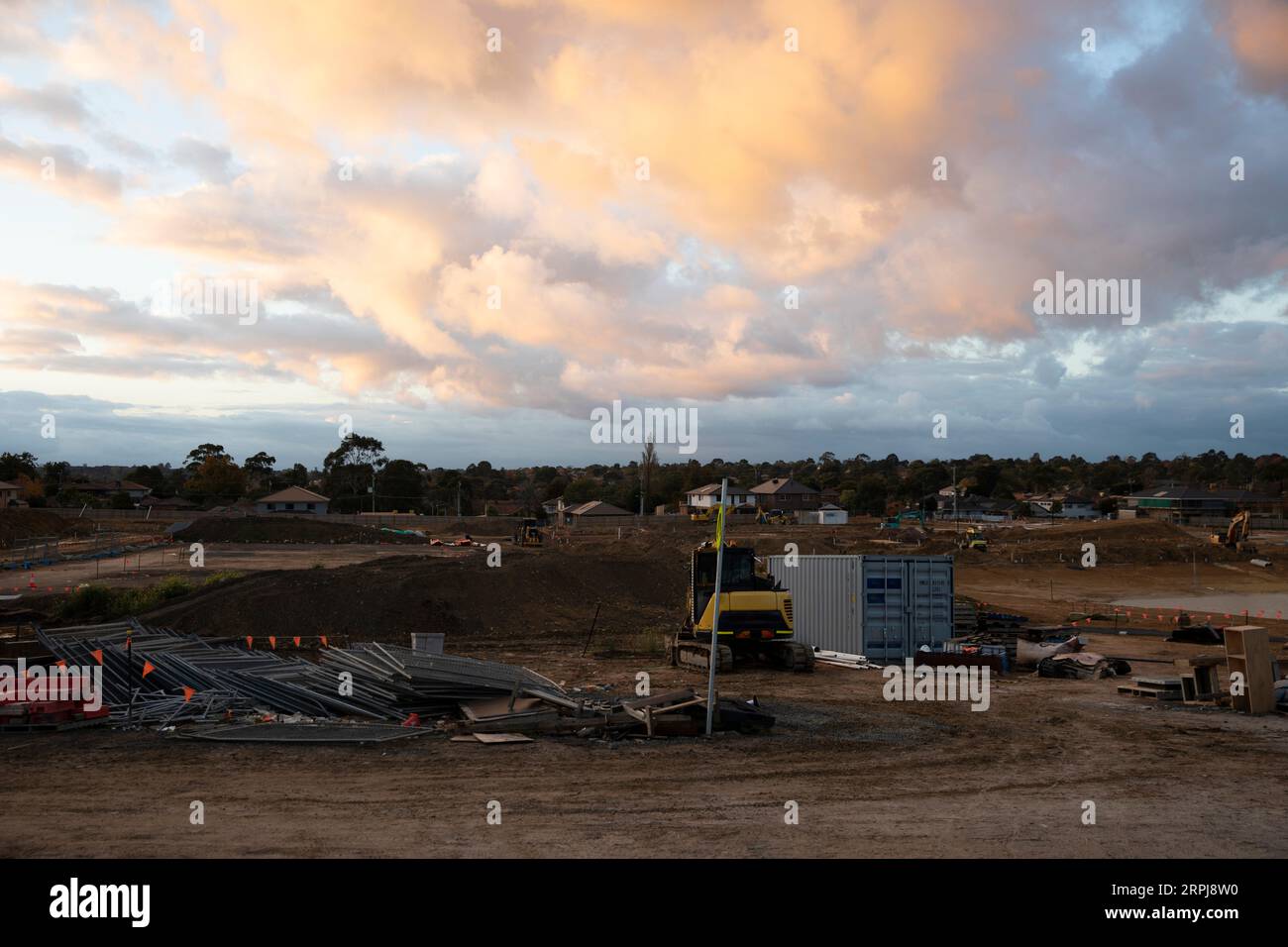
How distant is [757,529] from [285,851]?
60494 millimetres

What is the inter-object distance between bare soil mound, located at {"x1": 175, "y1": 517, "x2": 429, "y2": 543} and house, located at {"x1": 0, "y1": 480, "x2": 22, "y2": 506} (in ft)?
108

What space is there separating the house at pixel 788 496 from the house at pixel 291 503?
5004 cm

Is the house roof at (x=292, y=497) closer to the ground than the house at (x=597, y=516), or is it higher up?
higher up

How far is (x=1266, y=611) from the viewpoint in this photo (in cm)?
3447

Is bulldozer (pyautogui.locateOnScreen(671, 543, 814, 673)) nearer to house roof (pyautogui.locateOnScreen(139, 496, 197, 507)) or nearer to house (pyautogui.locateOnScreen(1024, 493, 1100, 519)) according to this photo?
house (pyautogui.locateOnScreen(1024, 493, 1100, 519))

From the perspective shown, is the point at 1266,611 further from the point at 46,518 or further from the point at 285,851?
the point at 46,518

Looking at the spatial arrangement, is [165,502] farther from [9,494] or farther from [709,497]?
[709,497]

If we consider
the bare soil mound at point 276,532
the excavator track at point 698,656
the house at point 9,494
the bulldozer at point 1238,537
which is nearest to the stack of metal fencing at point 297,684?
the excavator track at point 698,656

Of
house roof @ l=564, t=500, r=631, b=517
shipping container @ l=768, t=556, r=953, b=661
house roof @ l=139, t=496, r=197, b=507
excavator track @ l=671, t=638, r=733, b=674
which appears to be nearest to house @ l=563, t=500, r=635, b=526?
house roof @ l=564, t=500, r=631, b=517

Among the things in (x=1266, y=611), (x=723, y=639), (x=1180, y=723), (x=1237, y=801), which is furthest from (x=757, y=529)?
(x=1237, y=801)

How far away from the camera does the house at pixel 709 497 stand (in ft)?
328

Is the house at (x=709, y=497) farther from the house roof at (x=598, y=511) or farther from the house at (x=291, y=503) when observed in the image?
the house at (x=291, y=503)

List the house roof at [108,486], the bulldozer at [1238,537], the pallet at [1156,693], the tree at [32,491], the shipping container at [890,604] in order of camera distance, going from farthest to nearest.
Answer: the house roof at [108,486], the tree at [32,491], the bulldozer at [1238,537], the shipping container at [890,604], the pallet at [1156,693]
